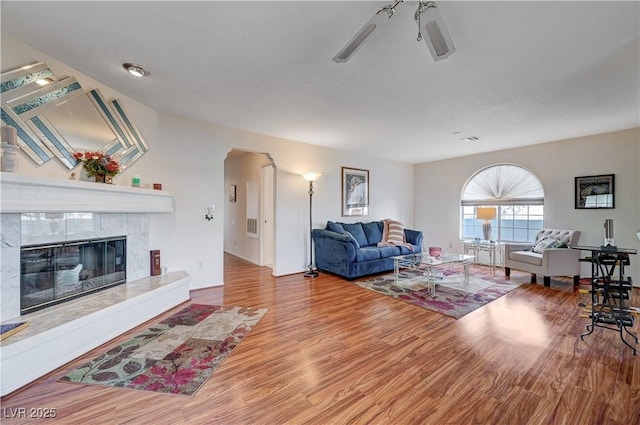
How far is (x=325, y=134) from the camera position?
4.39m

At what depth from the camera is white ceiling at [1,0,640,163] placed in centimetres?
172

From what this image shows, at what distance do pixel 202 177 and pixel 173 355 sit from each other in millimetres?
2455

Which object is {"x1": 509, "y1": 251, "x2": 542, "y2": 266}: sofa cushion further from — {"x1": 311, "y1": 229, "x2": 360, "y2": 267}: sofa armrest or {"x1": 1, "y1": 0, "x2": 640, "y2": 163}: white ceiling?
{"x1": 311, "y1": 229, "x2": 360, "y2": 267}: sofa armrest

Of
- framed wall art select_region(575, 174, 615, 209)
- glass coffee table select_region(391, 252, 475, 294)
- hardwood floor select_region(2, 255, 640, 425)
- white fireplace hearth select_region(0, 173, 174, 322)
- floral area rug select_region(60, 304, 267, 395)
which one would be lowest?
hardwood floor select_region(2, 255, 640, 425)

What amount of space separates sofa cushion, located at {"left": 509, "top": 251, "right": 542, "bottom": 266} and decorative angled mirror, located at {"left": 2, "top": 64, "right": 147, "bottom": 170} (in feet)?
19.2

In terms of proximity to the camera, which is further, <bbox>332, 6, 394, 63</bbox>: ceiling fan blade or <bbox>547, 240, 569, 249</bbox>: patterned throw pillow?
<bbox>547, 240, 569, 249</bbox>: patterned throw pillow

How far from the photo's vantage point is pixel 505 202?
5.54 metres

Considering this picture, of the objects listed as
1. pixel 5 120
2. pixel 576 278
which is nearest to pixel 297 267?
pixel 5 120

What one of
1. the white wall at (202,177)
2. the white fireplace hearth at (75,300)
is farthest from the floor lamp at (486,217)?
the white fireplace hearth at (75,300)

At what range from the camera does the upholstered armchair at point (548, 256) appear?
4012 millimetres

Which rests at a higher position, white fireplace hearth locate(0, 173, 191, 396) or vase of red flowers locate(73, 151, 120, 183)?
vase of red flowers locate(73, 151, 120, 183)

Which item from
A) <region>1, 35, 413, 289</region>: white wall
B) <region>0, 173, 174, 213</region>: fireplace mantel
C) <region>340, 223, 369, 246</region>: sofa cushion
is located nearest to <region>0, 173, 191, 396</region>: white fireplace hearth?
<region>0, 173, 174, 213</region>: fireplace mantel

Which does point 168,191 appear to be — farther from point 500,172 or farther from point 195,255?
point 500,172

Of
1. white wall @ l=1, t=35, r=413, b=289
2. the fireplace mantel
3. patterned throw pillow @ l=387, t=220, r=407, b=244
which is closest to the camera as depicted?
the fireplace mantel
